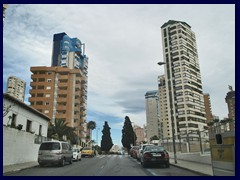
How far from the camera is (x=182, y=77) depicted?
107m

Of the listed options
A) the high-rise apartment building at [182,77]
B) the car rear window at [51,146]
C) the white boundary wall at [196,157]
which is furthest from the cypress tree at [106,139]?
the car rear window at [51,146]

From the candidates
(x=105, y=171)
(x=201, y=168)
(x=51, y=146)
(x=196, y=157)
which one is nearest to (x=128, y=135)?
(x=196, y=157)

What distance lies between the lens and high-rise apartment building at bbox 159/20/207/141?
338 ft

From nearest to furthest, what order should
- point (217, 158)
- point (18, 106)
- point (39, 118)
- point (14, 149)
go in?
point (217, 158)
point (14, 149)
point (18, 106)
point (39, 118)

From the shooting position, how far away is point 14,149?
2083 centimetres

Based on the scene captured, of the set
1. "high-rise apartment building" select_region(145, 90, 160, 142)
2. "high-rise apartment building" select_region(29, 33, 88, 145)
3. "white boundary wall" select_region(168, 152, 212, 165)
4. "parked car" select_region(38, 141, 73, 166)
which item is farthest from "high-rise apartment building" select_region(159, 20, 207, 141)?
"parked car" select_region(38, 141, 73, 166)

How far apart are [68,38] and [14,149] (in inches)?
4011

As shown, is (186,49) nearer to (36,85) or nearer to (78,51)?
(78,51)

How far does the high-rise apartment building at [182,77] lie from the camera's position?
103062 millimetres

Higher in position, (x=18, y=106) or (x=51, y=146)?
(x=18, y=106)

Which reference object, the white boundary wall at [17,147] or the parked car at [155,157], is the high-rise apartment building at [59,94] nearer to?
the white boundary wall at [17,147]

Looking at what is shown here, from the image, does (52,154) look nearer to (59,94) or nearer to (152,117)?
(59,94)

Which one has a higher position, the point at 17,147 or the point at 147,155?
the point at 17,147

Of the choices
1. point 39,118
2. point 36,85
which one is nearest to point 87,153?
point 39,118
